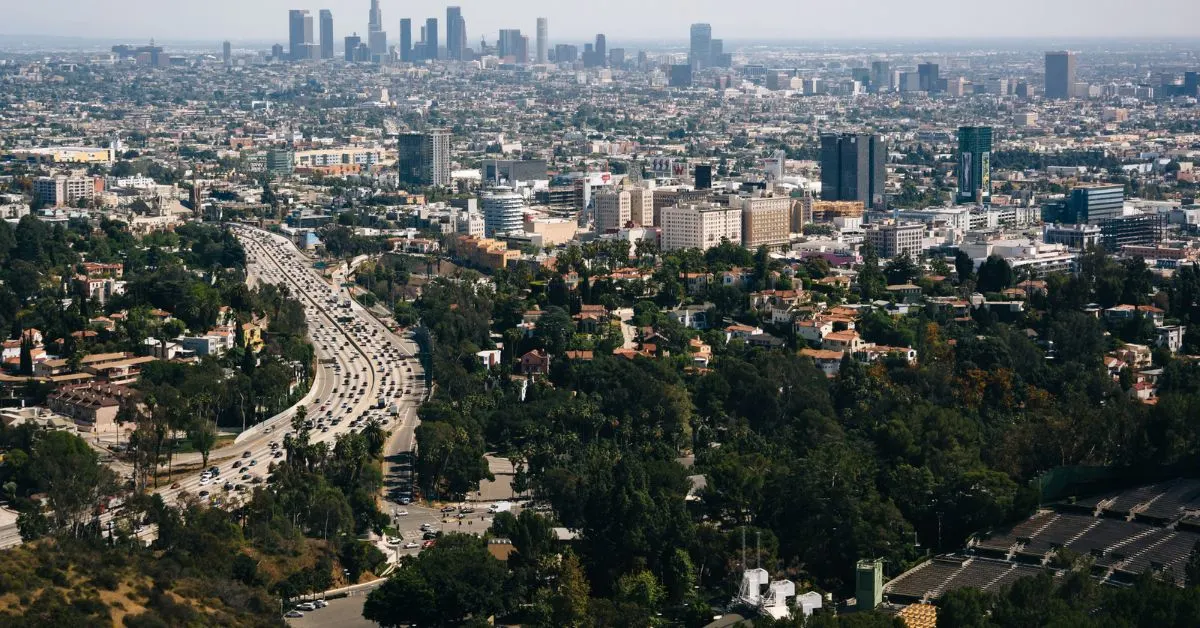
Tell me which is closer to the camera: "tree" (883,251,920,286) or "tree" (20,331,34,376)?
"tree" (20,331,34,376)

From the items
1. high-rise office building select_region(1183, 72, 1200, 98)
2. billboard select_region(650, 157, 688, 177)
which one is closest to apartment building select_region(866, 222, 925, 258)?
billboard select_region(650, 157, 688, 177)

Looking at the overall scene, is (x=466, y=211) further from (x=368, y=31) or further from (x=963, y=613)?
(x=368, y=31)

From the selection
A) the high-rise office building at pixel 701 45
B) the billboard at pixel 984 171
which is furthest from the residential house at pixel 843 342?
the high-rise office building at pixel 701 45

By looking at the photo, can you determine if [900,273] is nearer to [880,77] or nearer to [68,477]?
[68,477]

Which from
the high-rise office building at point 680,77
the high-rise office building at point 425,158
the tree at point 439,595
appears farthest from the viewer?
the high-rise office building at point 680,77

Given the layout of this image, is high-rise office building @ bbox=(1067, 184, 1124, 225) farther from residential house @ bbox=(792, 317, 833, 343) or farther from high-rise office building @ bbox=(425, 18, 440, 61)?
high-rise office building @ bbox=(425, 18, 440, 61)

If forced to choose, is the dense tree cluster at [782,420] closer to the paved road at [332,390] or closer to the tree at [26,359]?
the paved road at [332,390]
